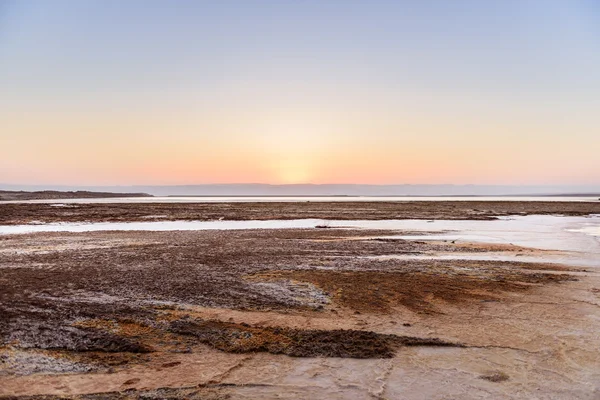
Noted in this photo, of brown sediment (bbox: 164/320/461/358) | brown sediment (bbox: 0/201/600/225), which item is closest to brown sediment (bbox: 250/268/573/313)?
brown sediment (bbox: 164/320/461/358)

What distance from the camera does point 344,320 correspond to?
28.9 ft

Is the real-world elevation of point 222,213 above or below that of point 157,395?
above

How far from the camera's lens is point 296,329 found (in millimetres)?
8203

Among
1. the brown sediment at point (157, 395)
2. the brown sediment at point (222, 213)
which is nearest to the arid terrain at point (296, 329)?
the brown sediment at point (157, 395)

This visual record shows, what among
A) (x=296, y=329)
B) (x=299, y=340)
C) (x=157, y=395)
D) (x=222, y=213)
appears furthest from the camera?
(x=222, y=213)

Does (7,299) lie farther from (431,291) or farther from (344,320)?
(431,291)

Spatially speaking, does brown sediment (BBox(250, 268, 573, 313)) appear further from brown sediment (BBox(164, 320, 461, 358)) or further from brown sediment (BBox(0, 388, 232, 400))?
brown sediment (BBox(0, 388, 232, 400))

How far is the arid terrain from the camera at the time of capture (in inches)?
235

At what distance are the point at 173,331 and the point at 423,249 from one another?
13839 mm

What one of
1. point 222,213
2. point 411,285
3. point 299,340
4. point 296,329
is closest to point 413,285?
point 411,285

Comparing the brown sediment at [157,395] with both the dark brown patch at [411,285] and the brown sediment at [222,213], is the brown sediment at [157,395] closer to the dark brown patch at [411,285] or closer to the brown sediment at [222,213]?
the dark brown patch at [411,285]

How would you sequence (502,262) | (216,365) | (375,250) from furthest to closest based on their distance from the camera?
(375,250)
(502,262)
(216,365)

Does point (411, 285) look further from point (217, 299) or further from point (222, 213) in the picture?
point (222, 213)

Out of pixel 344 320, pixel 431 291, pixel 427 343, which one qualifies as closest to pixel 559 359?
pixel 427 343
